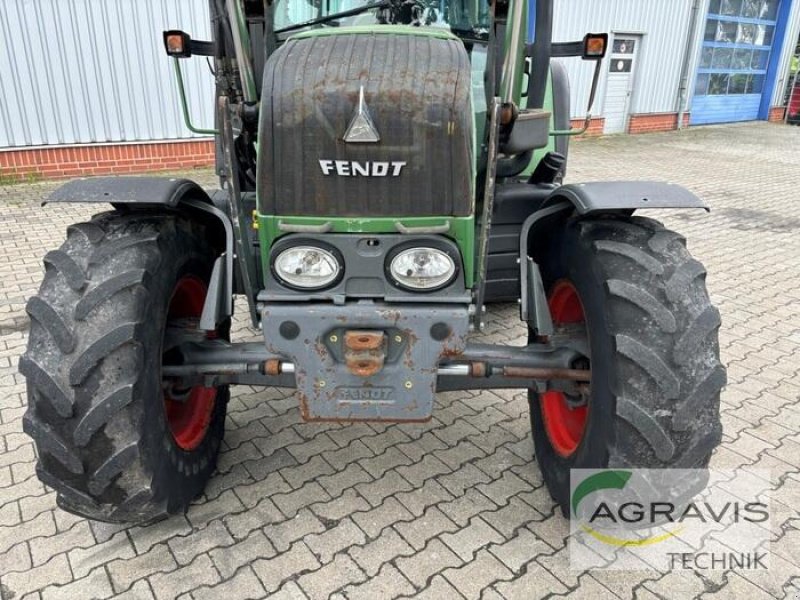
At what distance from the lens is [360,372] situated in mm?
2311

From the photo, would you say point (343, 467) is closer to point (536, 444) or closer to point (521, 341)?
point (536, 444)

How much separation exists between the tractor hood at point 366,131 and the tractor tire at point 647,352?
23.8 inches

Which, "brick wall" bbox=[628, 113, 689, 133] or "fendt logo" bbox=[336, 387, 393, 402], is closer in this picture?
"fendt logo" bbox=[336, 387, 393, 402]

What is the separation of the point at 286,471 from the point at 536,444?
1151 millimetres

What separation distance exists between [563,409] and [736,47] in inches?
734

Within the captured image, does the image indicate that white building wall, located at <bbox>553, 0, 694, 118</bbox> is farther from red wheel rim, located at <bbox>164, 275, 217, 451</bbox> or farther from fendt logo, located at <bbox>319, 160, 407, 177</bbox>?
fendt logo, located at <bbox>319, 160, 407, 177</bbox>

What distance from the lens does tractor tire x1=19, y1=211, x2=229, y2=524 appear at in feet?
7.30

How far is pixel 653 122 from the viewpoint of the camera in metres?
16.2

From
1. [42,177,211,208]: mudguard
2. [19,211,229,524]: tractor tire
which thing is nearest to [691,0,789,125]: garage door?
[42,177,211,208]: mudguard

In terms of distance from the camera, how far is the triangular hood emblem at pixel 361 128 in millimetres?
2094

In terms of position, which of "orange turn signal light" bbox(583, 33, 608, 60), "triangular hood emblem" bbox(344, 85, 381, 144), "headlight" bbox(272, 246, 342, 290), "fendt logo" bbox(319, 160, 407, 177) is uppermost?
"orange turn signal light" bbox(583, 33, 608, 60)

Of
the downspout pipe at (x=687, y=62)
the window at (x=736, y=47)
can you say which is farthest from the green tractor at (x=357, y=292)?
the window at (x=736, y=47)

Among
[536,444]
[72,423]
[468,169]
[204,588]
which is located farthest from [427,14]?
[204,588]

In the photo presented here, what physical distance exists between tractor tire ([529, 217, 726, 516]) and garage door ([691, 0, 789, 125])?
55.9 ft
